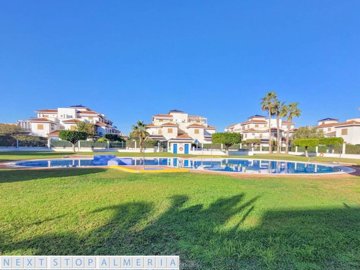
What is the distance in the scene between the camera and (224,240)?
4.09 m

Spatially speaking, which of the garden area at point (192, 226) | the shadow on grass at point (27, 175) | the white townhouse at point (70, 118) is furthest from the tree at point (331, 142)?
the white townhouse at point (70, 118)

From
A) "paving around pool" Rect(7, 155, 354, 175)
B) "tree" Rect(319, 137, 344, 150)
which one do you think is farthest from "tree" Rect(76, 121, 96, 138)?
"tree" Rect(319, 137, 344, 150)

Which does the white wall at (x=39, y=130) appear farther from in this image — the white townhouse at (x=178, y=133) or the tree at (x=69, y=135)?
the white townhouse at (x=178, y=133)

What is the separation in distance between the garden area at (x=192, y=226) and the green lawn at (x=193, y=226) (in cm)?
2

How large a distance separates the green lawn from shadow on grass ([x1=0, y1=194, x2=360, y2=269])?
17mm

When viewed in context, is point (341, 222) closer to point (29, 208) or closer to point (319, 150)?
point (29, 208)

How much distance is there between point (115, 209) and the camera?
5.81 metres

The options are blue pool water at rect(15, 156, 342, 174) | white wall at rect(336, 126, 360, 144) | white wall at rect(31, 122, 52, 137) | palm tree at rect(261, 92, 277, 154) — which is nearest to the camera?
blue pool water at rect(15, 156, 342, 174)

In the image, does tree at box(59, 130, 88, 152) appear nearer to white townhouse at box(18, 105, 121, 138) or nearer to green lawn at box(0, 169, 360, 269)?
white townhouse at box(18, 105, 121, 138)

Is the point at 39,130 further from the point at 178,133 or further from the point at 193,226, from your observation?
the point at 193,226

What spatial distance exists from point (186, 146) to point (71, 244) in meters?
34.3

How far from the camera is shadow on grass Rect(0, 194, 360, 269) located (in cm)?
344

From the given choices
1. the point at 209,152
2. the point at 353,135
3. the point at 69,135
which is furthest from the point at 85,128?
the point at 353,135

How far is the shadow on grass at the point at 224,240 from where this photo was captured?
344 centimetres
